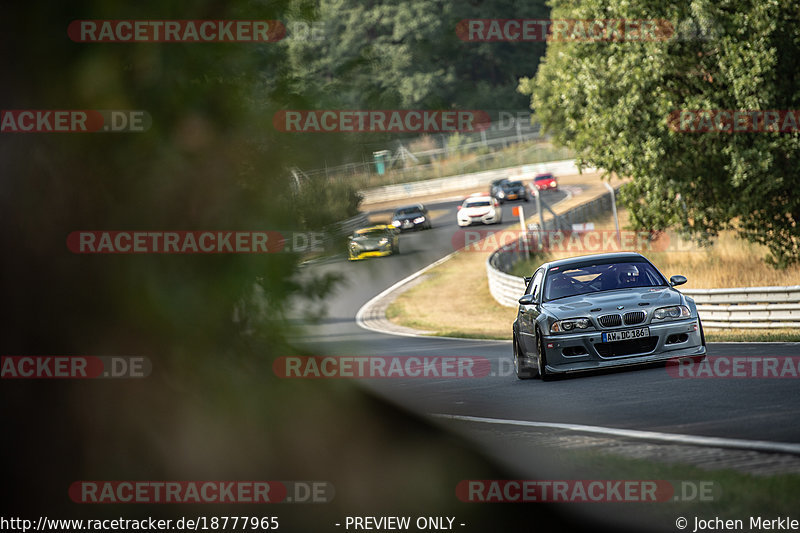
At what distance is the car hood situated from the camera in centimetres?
1266

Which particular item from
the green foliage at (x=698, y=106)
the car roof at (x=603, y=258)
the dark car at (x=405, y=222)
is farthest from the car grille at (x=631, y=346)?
the green foliage at (x=698, y=106)

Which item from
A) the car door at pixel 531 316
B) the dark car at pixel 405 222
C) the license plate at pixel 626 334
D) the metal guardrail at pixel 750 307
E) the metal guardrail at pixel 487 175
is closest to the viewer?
the dark car at pixel 405 222

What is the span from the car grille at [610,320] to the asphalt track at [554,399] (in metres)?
0.68

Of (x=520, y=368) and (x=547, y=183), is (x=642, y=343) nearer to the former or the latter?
(x=520, y=368)

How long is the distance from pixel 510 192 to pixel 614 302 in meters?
52.2

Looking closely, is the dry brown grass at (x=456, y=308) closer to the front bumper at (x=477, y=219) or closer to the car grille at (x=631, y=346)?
the front bumper at (x=477, y=219)

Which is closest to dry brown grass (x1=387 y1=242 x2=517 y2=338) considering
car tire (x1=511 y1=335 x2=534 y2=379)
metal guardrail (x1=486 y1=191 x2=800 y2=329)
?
metal guardrail (x1=486 y1=191 x2=800 y2=329)

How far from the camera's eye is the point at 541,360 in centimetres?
1310

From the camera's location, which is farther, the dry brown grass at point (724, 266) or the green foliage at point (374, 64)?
the dry brown grass at point (724, 266)

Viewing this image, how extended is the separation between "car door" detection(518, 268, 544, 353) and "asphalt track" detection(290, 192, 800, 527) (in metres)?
0.54

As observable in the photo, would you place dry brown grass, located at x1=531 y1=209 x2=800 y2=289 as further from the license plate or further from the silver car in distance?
the license plate

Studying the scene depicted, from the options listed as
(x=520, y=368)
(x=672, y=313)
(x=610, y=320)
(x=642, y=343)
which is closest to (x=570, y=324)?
(x=610, y=320)

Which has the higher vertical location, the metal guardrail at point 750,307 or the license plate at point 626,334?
the license plate at point 626,334

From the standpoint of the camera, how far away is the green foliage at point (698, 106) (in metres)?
23.9
